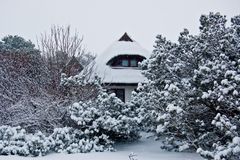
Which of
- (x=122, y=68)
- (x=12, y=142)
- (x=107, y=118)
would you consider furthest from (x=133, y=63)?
(x=12, y=142)

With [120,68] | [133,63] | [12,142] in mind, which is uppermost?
[133,63]

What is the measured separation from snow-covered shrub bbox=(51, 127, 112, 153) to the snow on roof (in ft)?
27.3

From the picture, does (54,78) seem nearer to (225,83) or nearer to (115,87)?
(115,87)

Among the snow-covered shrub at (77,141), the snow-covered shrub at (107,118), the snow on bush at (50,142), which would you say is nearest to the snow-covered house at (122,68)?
the snow-covered shrub at (107,118)

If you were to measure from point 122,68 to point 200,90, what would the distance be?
43.3ft

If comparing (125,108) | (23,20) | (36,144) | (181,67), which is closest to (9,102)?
(36,144)

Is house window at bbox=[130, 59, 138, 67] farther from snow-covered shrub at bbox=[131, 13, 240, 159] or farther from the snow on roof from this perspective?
snow-covered shrub at bbox=[131, 13, 240, 159]

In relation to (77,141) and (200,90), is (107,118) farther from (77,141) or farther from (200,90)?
(200,90)

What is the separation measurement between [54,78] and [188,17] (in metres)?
14.4

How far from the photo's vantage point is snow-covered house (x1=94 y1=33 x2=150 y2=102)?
20.0 m

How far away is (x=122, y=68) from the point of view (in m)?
21.2

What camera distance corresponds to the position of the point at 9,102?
42.5ft

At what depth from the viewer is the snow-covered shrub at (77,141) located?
10.0 meters

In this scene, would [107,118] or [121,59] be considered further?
[121,59]
